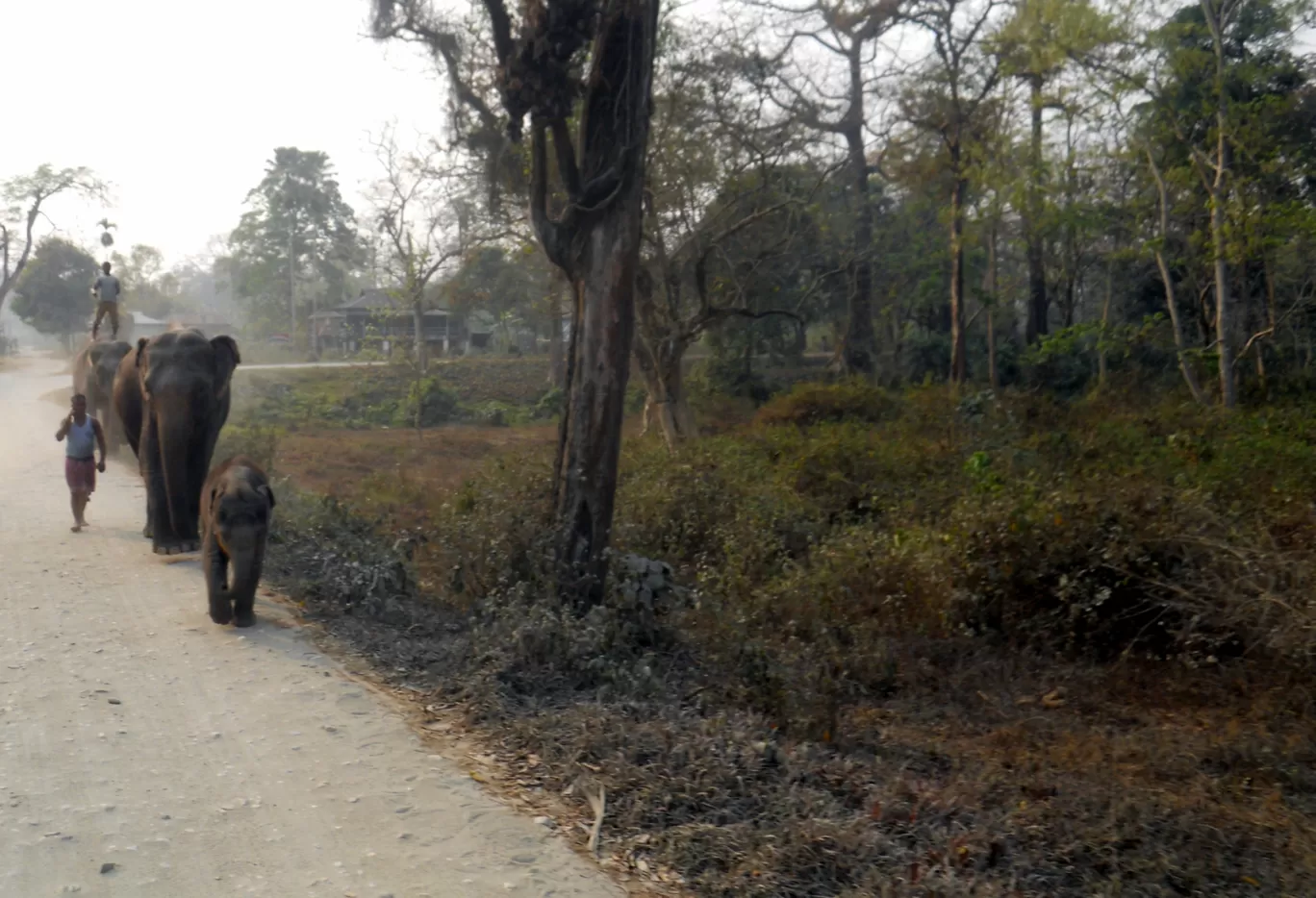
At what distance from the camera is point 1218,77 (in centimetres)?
1980

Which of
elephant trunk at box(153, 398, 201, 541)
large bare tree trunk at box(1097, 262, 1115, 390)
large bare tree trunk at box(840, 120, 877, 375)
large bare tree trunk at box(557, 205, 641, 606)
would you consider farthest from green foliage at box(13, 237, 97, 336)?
large bare tree trunk at box(557, 205, 641, 606)

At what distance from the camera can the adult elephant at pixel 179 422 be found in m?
11.1

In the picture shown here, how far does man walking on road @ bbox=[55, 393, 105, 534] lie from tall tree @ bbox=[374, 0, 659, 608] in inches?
226

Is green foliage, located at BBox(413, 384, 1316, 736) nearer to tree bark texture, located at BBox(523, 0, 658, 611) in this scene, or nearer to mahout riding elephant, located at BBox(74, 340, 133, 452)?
tree bark texture, located at BBox(523, 0, 658, 611)

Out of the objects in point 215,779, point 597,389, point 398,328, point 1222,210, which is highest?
point 1222,210

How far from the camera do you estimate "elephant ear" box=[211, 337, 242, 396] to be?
38.7 ft

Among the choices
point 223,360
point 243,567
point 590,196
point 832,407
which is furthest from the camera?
→ point 832,407

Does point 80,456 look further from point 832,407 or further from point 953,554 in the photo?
point 832,407

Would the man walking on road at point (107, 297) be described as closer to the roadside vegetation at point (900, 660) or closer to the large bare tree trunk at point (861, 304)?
the roadside vegetation at point (900, 660)

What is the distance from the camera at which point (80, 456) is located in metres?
12.5

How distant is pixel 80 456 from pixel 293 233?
59.4 meters

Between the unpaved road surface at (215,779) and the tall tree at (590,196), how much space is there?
256cm

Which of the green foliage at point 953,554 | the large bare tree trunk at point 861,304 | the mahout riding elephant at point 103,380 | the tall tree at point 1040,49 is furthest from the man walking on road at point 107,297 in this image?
the large bare tree trunk at point 861,304

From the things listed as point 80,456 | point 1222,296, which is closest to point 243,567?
point 80,456
